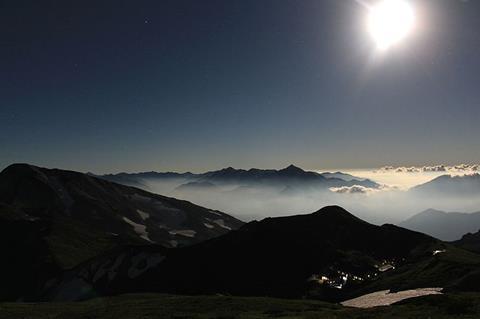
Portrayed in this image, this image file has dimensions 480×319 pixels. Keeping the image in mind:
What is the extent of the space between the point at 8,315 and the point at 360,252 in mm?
93172

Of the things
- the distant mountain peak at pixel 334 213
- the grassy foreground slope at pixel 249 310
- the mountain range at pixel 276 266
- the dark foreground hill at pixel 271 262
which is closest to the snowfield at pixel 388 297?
the mountain range at pixel 276 266

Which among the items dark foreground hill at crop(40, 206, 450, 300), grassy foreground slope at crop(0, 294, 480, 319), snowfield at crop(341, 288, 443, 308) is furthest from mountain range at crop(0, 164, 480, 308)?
grassy foreground slope at crop(0, 294, 480, 319)

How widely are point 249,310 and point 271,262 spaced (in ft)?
224

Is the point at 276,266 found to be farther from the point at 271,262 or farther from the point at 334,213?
the point at 334,213

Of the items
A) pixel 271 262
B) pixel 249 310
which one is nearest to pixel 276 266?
pixel 271 262

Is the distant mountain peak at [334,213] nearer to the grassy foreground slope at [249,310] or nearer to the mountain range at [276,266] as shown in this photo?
the mountain range at [276,266]

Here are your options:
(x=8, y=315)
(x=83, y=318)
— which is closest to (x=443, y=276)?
(x=83, y=318)

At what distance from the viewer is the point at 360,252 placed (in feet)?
420

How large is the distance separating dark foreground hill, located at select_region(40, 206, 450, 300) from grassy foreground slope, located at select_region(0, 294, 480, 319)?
122 feet

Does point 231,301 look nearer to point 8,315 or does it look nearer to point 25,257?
point 8,315

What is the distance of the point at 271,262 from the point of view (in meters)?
124

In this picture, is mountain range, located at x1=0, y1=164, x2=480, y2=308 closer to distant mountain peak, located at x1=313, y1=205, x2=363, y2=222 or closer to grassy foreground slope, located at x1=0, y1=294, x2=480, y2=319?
distant mountain peak, located at x1=313, y1=205, x2=363, y2=222

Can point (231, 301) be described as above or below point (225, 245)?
below

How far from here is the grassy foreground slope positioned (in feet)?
133
